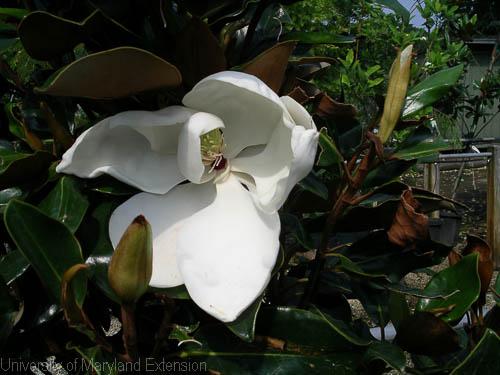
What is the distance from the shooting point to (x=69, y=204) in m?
0.59

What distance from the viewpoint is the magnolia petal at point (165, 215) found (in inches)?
20.9

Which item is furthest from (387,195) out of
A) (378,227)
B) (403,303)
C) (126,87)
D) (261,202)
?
(126,87)

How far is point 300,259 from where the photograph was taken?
913 mm

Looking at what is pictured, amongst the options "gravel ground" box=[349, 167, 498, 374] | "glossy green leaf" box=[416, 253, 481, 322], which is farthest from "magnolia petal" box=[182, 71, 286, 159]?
"gravel ground" box=[349, 167, 498, 374]

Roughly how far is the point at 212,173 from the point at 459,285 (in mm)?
349

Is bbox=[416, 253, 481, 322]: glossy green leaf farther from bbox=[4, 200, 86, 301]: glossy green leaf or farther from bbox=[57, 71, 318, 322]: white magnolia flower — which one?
bbox=[4, 200, 86, 301]: glossy green leaf

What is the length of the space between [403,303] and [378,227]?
0.13 meters

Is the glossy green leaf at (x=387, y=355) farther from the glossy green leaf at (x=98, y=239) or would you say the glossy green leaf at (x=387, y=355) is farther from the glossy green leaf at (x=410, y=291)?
the glossy green leaf at (x=98, y=239)

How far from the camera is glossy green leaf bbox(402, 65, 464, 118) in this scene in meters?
0.76

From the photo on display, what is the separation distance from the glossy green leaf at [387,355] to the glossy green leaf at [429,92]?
0.30m

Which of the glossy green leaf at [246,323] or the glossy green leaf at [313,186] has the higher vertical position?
the glossy green leaf at [313,186]

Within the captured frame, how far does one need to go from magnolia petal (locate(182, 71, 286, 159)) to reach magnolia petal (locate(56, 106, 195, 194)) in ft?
0.08

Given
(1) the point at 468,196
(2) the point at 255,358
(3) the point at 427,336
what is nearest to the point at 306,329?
(2) the point at 255,358

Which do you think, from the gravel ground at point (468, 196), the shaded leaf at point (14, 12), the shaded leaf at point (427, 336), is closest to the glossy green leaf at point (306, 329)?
the shaded leaf at point (427, 336)
